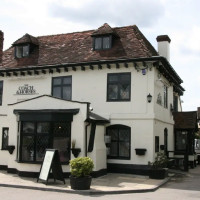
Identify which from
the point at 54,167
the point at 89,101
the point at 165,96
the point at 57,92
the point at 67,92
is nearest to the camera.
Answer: the point at 54,167

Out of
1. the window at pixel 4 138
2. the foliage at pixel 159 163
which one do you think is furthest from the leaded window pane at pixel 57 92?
the foliage at pixel 159 163

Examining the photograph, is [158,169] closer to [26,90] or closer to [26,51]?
[26,90]

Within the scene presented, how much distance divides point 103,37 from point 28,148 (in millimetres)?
7178

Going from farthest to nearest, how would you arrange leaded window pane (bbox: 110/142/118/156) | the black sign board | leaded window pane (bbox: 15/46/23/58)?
leaded window pane (bbox: 15/46/23/58) < leaded window pane (bbox: 110/142/118/156) < the black sign board

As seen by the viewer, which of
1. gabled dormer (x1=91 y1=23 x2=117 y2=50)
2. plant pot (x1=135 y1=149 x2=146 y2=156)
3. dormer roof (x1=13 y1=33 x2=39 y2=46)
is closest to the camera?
plant pot (x1=135 y1=149 x2=146 y2=156)

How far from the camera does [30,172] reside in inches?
558

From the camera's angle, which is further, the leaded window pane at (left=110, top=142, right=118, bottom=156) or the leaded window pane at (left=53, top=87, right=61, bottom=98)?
the leaded window pane at (left=53, top=87, right=61, bottom=98)

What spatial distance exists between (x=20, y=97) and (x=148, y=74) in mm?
7256

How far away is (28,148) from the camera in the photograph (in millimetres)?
14586

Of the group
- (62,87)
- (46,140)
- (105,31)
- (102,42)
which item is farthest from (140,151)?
(105,31)

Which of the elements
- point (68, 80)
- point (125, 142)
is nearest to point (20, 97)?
point (68, 80)

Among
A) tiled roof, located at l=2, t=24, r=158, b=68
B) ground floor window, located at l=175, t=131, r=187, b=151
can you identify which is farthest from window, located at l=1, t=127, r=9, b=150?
ground floor window, located at l=175, t=131, r=187, b=151

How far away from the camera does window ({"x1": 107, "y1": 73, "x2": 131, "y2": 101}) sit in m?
16.0

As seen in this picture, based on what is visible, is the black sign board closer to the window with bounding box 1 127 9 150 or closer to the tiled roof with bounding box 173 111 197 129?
the window with bounding box 1 127 9 150
